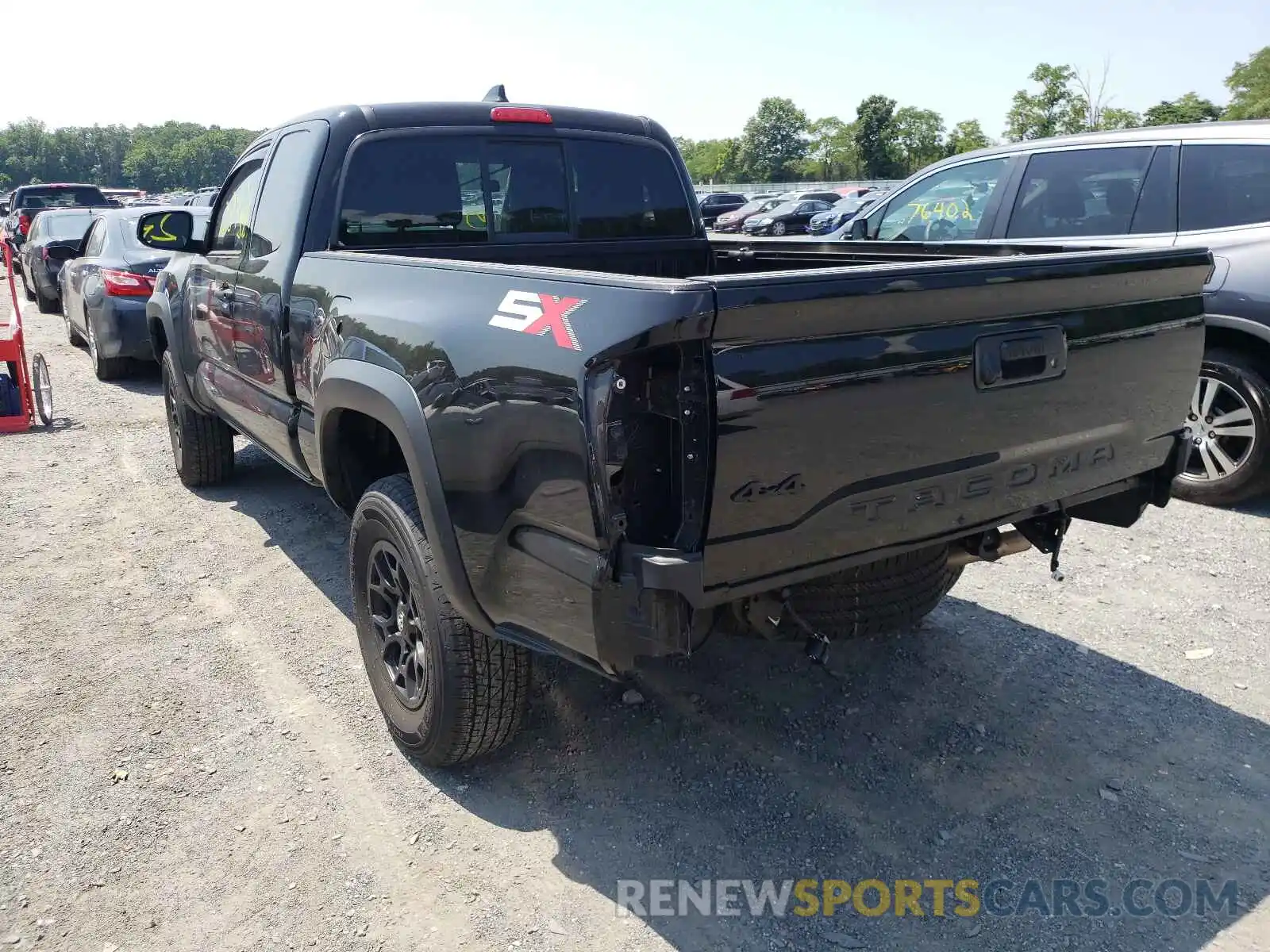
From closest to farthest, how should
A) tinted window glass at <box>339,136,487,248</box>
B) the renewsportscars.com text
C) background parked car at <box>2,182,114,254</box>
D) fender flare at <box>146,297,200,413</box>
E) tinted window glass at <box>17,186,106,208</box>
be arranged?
the renewsportscars.com text < tinted window glass at <box>339,136,487,248</box> < fender flare at <box>146,297,200,413</box> < background parked car at <box>2,182,114,254</box> < tinted window glass at <box>17,186,106,208</box>

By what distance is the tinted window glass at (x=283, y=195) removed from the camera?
3.88 metres

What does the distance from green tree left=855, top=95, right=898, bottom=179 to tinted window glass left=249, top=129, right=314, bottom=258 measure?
87960mm

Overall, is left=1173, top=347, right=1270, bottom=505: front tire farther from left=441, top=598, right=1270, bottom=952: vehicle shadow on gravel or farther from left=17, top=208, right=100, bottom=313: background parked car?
left=17, top=208, right=100, bottom=313: background parked car

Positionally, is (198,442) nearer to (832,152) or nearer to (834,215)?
(834,215)

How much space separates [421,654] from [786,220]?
32196 millimetres

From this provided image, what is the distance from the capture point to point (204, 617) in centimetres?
442

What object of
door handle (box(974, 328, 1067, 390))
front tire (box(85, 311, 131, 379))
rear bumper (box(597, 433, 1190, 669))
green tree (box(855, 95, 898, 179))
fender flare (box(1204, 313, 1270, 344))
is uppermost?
green tree (box(855, 95, 898, 179))

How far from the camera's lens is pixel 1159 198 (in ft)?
18.9

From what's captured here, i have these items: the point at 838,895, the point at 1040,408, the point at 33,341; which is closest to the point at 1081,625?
the point at 1040,408

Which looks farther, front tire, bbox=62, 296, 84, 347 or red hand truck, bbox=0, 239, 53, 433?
front tire, bbox=62, 296, 84, 347

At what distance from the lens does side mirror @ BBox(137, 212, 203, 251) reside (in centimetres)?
498

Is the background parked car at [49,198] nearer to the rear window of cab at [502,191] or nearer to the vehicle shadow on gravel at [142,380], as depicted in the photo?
the vehicle shadow on gravel at [142,380]

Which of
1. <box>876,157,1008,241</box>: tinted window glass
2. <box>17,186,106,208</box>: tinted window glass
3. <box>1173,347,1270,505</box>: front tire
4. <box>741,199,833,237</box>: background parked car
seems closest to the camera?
<box>1173,347,1270,505</box>: front tire

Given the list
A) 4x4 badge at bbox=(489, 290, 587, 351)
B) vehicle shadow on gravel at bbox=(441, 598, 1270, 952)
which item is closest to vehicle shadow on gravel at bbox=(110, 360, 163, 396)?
vehicle shadow on gravel at bbox=(441, 598, 1270, 952)
